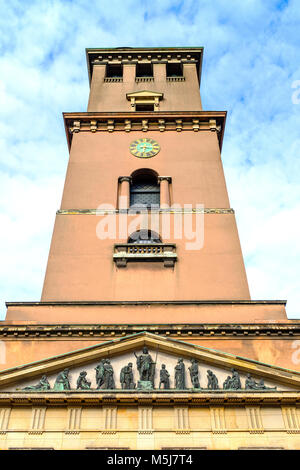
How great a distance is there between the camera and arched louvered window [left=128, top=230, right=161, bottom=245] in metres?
21.1

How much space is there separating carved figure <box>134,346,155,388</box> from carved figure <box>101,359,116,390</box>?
2.70 feet

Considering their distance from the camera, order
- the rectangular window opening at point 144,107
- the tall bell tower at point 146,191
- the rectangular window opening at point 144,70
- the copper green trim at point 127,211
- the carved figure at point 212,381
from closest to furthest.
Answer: the carved figure at point 212,381
the tall bell tower at point 146,191
the copper green trim at point 127,211
the rectangular window opening at point 144,107
the rectangular window opening at point 144,70

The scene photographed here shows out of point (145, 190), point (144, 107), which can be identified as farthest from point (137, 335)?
point (144, 107)

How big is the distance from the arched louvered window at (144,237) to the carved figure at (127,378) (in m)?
7.04

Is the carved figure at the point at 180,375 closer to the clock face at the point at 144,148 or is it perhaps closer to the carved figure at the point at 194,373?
the carved figure at the point at 194,373

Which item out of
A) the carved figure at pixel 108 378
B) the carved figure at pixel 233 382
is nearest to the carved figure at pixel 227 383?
the carved figure at pixel 233 382

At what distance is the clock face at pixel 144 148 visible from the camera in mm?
24578

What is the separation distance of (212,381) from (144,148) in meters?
13.5

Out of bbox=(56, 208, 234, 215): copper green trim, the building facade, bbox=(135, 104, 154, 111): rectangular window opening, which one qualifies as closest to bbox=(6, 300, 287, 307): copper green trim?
the building facade

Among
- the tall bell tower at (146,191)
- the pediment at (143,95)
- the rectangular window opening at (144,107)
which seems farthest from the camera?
the rectangular window opening at (144,107)

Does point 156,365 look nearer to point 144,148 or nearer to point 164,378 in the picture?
point 164,378

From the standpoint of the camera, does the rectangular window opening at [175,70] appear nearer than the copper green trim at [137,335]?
No

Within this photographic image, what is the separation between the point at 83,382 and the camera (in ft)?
48.1

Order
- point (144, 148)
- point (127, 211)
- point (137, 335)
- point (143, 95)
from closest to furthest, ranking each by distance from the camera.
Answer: point (137, 335)
point (127, 211)
point (144, 148)
point (143, 95)
